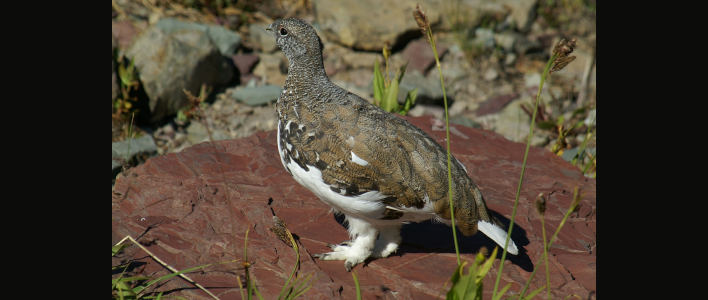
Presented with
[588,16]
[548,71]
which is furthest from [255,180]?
[588,16]

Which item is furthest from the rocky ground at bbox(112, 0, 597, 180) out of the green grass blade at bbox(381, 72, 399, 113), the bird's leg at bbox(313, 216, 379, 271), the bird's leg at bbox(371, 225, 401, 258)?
the bird's leg at bbox(313, 216, 379, 271)

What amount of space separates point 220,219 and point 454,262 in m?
1.89

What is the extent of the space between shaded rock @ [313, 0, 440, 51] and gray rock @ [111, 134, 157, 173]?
3.93 metres

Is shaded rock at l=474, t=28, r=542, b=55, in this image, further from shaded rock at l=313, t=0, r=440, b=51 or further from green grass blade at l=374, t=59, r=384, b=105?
green grass blade at l=374, t=59, r=384, b=105

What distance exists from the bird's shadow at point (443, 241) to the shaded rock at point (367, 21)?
518 centimetres

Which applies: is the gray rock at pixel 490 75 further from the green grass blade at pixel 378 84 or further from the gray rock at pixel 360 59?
the green grass blade at pixel 378 84

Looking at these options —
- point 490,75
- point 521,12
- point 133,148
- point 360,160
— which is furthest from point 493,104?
point 360,160

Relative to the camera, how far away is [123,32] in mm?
8453

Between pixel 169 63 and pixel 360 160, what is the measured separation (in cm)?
460

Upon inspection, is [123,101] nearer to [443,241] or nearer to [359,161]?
[359,161]

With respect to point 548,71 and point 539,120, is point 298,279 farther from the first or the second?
point 539,120

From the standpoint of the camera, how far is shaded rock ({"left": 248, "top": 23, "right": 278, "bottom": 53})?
9234 mm

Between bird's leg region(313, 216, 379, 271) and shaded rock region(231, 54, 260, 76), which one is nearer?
bird's leg region(313, 216, 379, 271)

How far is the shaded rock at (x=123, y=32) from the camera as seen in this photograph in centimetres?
830
